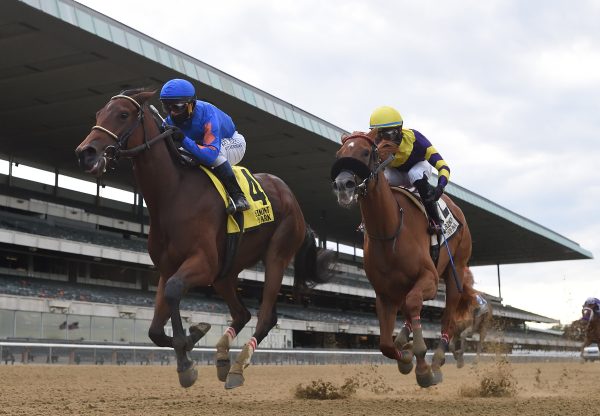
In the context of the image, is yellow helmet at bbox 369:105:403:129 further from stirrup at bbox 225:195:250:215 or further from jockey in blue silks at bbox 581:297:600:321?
jockey in blue silks at bbox 581:297:600:321

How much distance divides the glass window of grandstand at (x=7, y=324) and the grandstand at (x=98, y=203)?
1.2 inches

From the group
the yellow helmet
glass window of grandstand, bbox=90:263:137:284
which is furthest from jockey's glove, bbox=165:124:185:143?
glass window of grandstand, bbox=90:263:137:284

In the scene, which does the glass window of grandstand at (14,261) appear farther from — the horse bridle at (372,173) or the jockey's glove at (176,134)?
the horse bridle at (372,173)

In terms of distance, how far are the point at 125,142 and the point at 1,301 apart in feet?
62.4

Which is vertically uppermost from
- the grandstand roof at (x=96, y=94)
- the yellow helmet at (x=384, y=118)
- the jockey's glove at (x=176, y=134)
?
the grandstand roof at (x=96, y=94)

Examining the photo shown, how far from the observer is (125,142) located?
20.6ft

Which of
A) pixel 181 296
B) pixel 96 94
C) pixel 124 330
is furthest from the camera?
pixel 96 94

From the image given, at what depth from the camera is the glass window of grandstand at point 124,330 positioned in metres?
25.7

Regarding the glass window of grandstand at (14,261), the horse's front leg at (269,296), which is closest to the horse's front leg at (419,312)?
the horse's front leg at (269,296)

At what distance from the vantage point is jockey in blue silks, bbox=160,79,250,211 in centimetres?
681

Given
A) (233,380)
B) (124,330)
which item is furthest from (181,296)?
(124,330)

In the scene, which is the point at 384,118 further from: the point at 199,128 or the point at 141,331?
the point at 141,331

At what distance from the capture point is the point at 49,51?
22562mm

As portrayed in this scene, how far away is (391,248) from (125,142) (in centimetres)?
243
